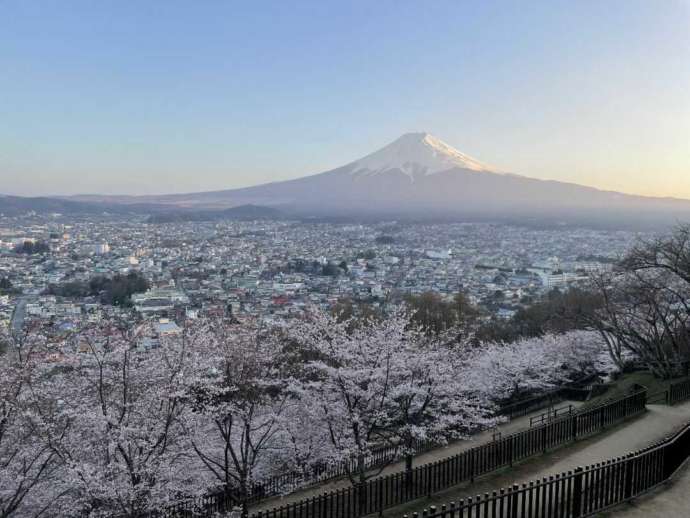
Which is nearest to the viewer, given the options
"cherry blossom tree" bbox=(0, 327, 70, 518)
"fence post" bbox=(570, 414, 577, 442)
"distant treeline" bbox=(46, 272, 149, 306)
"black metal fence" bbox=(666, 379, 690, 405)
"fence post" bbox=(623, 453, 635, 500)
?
"fence post" bbox=(623, 453, 635, 500)

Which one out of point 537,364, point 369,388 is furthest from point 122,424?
point 537,364

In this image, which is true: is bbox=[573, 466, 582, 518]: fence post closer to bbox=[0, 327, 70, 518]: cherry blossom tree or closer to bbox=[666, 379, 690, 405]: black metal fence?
bbox=[0, 327, 70, 518]: cherry blossom tree

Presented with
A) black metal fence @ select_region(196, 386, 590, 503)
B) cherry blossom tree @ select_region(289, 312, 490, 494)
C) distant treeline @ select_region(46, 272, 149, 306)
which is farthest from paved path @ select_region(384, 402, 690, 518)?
distant treeline @ select_region(46, 272, 149, 306)

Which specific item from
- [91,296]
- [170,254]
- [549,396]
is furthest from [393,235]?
[549,396]

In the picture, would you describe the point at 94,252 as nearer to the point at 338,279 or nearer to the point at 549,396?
the point at 338,279

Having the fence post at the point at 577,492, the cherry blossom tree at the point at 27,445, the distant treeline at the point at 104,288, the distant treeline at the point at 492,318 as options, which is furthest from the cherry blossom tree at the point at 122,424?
the distant treeline at the point at 104,288

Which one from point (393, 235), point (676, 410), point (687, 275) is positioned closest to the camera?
point (676, 410)
